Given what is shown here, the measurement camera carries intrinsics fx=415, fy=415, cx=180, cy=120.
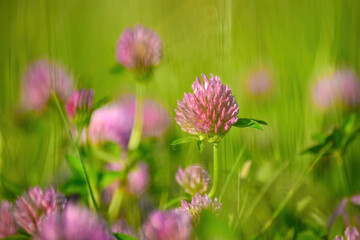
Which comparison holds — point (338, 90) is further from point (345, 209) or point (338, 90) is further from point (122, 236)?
point (122, 236)

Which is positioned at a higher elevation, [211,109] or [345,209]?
[211,109]

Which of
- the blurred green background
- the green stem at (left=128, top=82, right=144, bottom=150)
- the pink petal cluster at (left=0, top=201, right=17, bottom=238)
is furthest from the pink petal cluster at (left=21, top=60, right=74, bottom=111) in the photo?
the pink petal cluster at (left=0, top=201, right=17, bottom=238)

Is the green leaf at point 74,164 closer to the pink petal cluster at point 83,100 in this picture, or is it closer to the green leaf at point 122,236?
the pink petal cluster at point 83,100

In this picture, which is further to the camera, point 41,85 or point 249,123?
point 41,85

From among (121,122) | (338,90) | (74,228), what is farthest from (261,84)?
(74,228)

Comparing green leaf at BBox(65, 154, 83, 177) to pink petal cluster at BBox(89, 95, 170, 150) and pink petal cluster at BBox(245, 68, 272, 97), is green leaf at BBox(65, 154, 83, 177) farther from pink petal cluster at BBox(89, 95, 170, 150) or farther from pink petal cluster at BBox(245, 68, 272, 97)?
pink petal cluster at BBox(245, 68, 272, 97)

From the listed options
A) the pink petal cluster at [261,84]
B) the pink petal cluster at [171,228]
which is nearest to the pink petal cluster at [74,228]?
the pink petal cluster at [171,228]

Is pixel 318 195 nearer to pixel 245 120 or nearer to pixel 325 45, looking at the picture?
pixel 245 120
